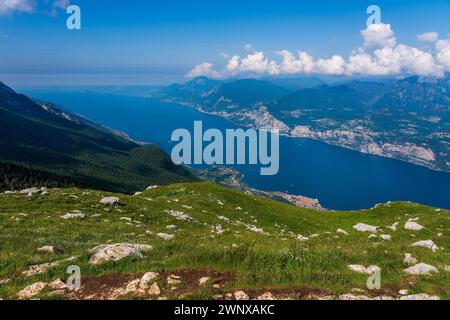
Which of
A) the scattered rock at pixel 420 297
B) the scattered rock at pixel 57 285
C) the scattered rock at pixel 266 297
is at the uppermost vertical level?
the scattered rock at pixel 266 297

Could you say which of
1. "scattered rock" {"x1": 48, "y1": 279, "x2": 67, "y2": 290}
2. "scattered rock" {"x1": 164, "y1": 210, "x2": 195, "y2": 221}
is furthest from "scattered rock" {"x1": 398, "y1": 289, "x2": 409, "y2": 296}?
"scattered rock" {"x1": 164, "y1": 210, "x2": 195, "y2": 221}

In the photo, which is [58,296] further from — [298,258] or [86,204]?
[86,204]

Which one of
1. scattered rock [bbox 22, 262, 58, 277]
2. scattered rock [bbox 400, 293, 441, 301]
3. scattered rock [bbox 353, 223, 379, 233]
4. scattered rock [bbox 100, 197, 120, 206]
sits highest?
scattered rock [bbox 400, 293, 441, 301]

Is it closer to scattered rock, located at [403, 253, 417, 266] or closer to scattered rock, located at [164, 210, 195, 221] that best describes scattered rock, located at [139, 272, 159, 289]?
scattered rock, located at [403, 253, 417, 266]

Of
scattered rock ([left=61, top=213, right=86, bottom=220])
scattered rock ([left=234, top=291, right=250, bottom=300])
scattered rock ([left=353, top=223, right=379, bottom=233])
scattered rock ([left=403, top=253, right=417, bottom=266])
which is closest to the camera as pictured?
scattered rock ([left=234, top=291, right=250, bottom=300])

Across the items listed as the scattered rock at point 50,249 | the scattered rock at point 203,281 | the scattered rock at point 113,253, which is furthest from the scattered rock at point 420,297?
the scattered rock at point 50,249

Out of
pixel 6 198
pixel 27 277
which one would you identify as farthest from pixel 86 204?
pixel 27 277

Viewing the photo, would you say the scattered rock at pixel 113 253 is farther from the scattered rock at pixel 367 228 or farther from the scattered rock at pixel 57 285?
the scattered rock at pixel 367 228
